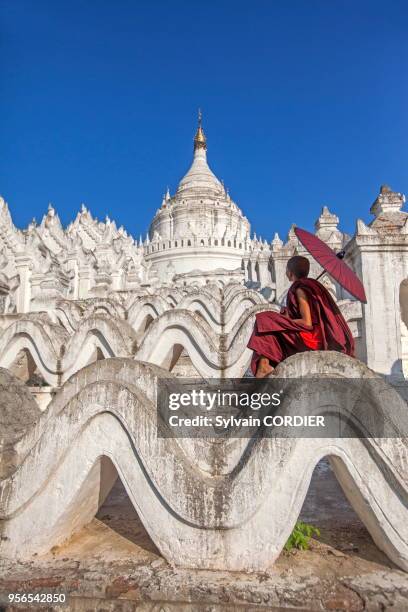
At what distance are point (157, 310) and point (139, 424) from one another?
8.88 meters

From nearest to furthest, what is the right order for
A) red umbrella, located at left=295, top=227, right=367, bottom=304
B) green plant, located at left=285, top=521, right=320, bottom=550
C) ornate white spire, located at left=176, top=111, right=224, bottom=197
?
green plant, located at left=285, top=521, right=320, bottom=550, red umbrella, located at left=295, top=227, right=367, bottom=304, ornate white spire, located at left=176, top=111, right=224, bottom=197

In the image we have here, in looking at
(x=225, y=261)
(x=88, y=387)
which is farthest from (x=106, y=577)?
(x=225, y=261)

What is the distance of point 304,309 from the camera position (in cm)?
388

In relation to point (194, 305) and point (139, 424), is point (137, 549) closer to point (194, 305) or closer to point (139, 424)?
point (139, 424)

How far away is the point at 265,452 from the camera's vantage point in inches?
120

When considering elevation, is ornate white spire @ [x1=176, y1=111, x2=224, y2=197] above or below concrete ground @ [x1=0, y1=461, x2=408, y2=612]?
above

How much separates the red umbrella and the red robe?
0.21m

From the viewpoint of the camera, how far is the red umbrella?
3947mm

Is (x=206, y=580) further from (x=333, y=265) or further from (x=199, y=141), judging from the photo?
(x=199, y=141)

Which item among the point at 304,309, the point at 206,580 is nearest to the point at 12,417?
the point at 206,580

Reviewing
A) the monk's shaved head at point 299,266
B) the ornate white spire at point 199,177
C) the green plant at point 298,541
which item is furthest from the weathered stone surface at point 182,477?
the ornate white spire at point 199,177

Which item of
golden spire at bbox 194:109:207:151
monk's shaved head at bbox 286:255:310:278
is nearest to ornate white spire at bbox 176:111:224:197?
golden spire at bbox 194:109:207:151

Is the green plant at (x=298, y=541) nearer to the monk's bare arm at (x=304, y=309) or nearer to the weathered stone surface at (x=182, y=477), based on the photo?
the weathered stone surface at (x=182, y=477)

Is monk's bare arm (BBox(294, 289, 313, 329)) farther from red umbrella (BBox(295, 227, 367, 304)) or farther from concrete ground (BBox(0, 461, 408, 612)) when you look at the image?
concrete ground (BBox(0, 461, 408, 612))
